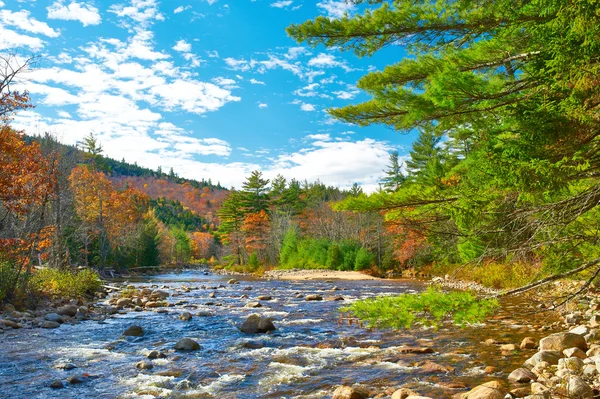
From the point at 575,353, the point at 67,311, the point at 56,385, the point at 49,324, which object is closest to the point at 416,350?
the point at 575,353

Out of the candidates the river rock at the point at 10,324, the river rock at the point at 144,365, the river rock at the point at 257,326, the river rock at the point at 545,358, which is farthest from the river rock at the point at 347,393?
the river rock at the point at 10,324

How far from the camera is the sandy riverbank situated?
111 ft

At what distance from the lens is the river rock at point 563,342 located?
6.88 meters

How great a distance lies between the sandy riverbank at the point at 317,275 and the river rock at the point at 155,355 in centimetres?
2551

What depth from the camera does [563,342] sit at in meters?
6.91

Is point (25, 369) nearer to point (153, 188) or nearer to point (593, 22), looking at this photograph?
point (593, 22)

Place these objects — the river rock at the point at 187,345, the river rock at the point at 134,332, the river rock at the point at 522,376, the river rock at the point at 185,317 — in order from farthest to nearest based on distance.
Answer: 1. the river rock at the point at 185,317
2. the river rock at the point at 134,332
3. the river rock at the point at 187,345
4. the river rock at the point at 522,376

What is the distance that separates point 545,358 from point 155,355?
7596mm

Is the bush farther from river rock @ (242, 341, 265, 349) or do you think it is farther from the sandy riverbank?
the sandy riverbank

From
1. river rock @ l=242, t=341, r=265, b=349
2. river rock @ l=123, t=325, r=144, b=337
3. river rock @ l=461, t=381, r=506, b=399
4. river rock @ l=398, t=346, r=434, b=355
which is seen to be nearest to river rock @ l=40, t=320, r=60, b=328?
river rock @ l=123, t=325, r=144, b=337

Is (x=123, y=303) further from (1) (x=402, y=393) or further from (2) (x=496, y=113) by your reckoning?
(2) (x=496, y=113)

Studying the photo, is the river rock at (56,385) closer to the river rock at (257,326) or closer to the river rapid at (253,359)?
the river rapid at (253,359)

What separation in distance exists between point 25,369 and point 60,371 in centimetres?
71

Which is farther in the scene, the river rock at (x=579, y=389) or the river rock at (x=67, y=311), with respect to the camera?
the river rock at (x=67, y=311)
